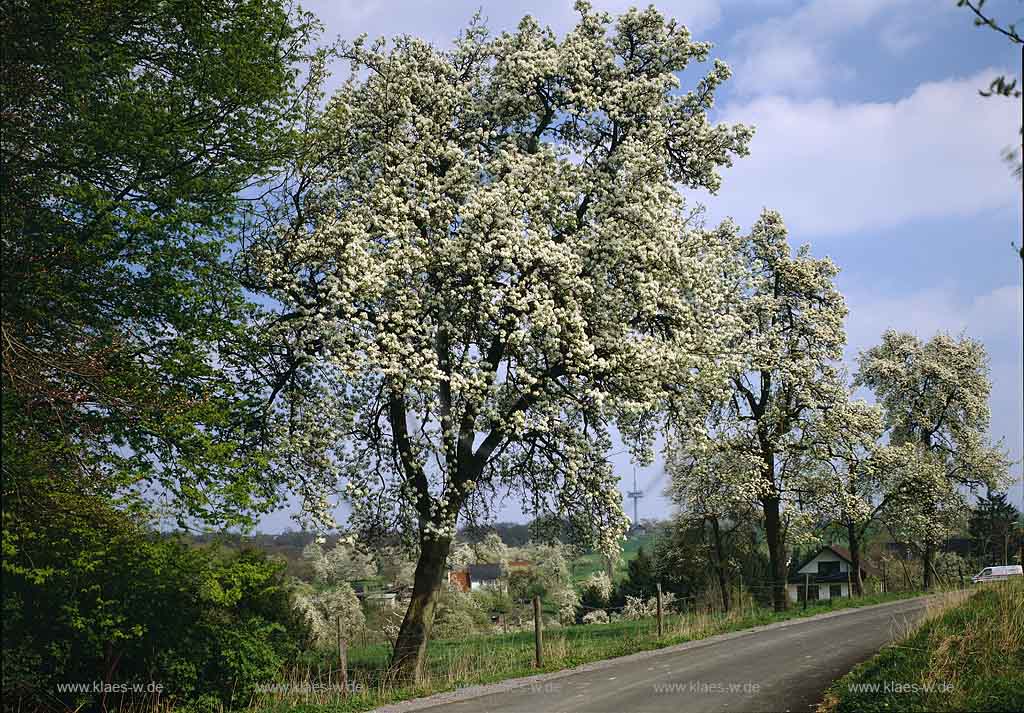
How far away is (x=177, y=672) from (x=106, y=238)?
8.04 metres

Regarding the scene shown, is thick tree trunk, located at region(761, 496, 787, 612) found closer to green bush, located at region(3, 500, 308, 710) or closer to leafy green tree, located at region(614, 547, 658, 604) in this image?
leafy green tree, located at region(614, 547, 658, 604)

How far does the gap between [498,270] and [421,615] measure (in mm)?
9076

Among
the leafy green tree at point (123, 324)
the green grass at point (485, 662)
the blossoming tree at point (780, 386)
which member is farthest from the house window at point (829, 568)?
the leafy green tree at point (123, 324)

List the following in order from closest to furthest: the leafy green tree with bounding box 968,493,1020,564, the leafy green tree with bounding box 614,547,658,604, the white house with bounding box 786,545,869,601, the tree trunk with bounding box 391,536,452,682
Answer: the tree trunk with bounding box 391,536,452,682 → the leafy green tree with bounding box 614,547,658,604 → the leafy green tree with bounding box 968,493,1020,564 → the white house with bounding box 786,545,869,601

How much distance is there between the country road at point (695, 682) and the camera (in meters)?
14.1

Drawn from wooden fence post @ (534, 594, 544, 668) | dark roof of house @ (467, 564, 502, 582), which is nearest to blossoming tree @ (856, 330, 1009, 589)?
wooden fence post @ (534, 594, 544, 668)

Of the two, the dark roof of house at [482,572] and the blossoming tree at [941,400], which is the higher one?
the blossoming tree at [941,400]

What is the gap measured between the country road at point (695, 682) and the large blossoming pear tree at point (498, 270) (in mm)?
3407

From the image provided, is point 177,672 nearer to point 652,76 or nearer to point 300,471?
point 300,471

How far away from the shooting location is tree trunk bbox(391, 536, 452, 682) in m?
19.9

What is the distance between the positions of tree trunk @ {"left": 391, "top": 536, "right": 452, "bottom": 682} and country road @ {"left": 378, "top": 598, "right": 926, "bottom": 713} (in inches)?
110

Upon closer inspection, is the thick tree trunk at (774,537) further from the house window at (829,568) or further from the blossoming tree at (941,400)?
the house window at (829,568)

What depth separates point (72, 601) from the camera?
13969mm

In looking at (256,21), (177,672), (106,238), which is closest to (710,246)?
(256,21)
